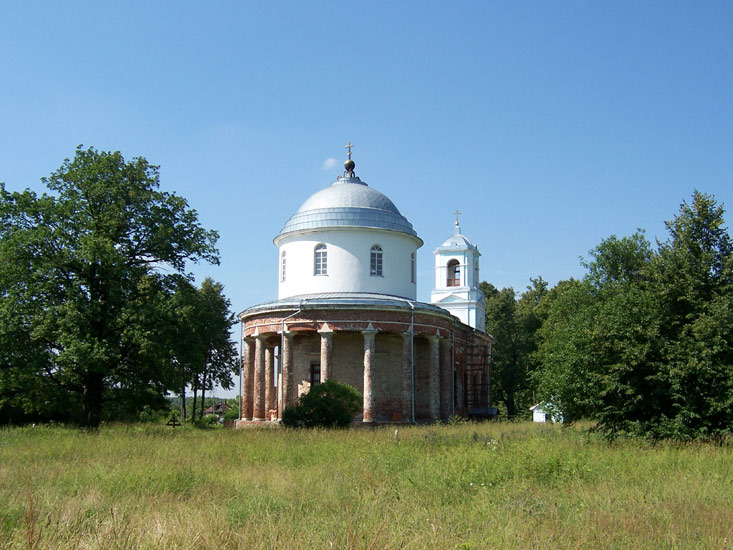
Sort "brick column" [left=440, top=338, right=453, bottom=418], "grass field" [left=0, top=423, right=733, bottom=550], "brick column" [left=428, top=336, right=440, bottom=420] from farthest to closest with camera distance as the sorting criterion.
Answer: "brick column" [left=440, top=338, right=453, bottom=418] → "brick column" [left=428, top=336, right=440, bottom=420] → "grass field" [left=0, top=423, right=733, bottom=550]

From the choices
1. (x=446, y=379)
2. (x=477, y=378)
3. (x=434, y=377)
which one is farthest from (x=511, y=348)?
(x=434, y=377)

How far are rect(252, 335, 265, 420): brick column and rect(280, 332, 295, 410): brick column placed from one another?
202cm

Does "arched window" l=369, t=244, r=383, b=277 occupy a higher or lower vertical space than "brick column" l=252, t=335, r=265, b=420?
higher

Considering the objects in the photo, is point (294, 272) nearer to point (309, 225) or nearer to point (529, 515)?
point (309, 225)

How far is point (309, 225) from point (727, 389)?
2274cm

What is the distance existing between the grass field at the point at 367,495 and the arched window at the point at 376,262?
17972mm

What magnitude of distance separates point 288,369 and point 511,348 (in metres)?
30.1

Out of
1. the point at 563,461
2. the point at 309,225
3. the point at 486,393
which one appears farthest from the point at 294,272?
the point at 563,461

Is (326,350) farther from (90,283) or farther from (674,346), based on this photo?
(674,346)

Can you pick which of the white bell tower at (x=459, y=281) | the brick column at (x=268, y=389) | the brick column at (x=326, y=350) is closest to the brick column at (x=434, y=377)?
the brick column at (x=326, y=350)

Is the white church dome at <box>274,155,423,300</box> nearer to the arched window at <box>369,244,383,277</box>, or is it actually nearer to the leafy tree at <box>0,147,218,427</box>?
the arched window at <box>369,244,383,277</box>

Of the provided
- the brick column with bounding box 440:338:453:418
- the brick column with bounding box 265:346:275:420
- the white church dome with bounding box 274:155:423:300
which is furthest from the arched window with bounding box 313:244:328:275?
the brick column with bounding box 440:338:453:418

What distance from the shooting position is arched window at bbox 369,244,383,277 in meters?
36.2

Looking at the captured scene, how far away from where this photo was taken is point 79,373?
25.5m
